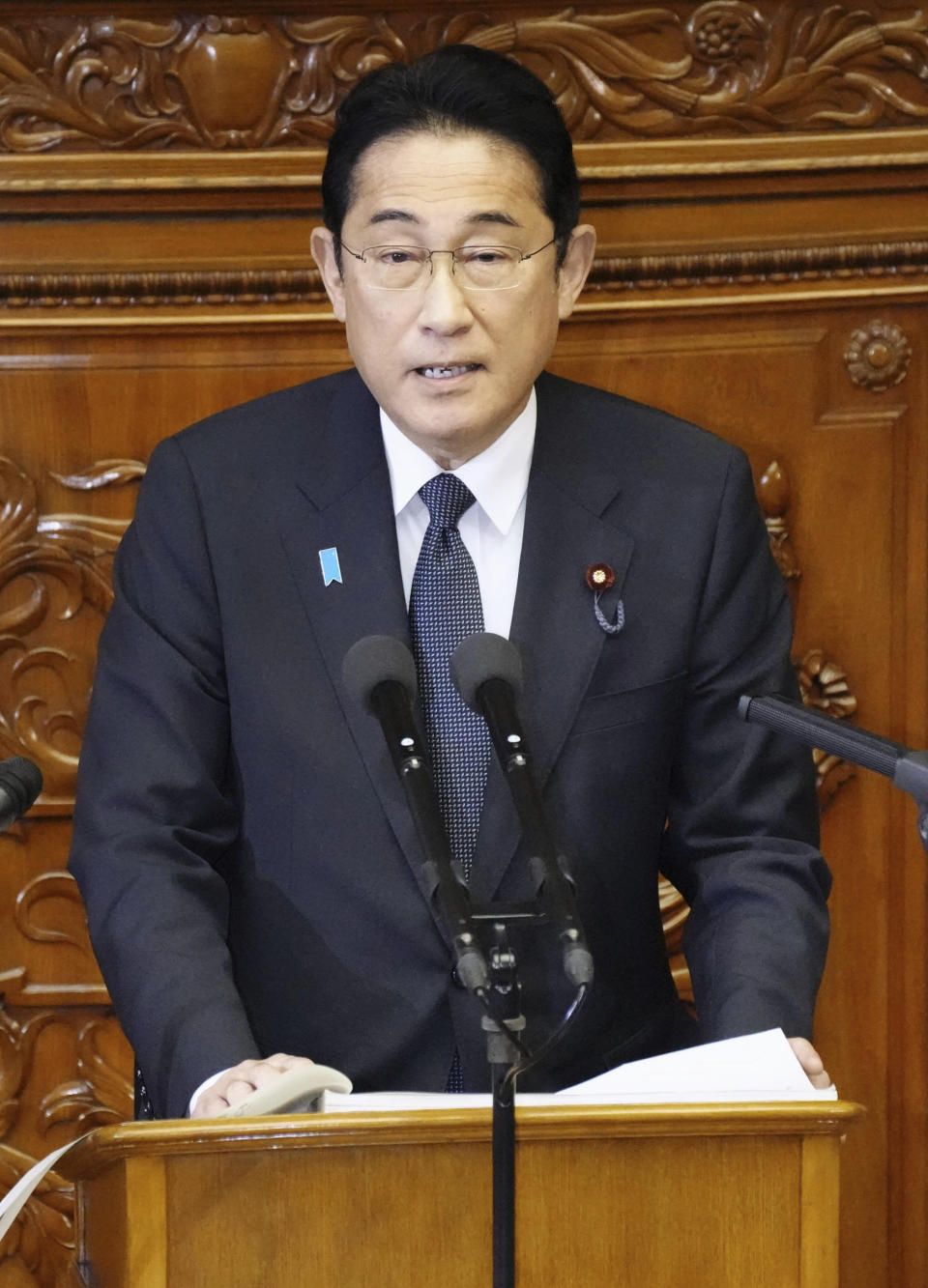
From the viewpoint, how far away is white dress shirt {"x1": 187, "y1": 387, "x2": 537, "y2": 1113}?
76.9 inches

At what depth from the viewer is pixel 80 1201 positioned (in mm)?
1437

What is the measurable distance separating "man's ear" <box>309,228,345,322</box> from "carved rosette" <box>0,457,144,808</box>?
60 cm

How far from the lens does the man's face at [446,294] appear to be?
183cm

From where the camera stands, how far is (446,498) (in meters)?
1.94

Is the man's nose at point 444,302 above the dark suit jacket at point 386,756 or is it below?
above

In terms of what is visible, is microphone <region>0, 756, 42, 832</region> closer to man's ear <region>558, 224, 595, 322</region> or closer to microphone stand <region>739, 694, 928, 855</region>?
microphone stand <region>739, 694, 928, 855</region>

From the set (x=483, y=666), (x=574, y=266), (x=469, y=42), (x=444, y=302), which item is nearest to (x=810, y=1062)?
(x=483, y=666)

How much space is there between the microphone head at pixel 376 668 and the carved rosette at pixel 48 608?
47.6 inches

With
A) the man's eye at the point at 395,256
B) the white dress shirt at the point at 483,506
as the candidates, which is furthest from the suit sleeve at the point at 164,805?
the man's eye at the point at 395,256

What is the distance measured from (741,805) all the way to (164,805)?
0.63m

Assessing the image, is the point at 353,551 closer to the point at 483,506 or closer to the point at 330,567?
the point at 330,567

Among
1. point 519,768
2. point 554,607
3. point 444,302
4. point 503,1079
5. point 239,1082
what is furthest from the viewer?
point 554,607

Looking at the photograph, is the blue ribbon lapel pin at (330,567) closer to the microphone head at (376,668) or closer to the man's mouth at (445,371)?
the man's mouth at (445,371)

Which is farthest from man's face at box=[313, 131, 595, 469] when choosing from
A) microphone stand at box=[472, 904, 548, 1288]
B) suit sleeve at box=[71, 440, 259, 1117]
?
microphone stand at box=[472, 904, 548, 1288]
